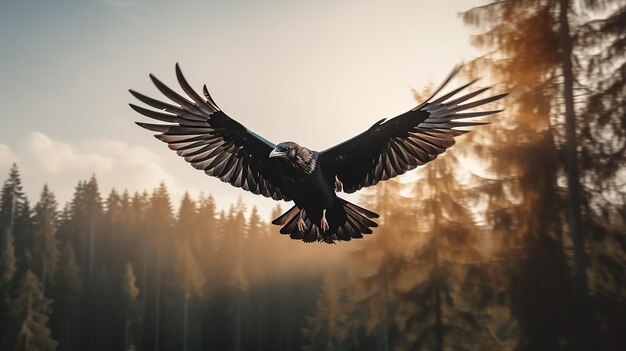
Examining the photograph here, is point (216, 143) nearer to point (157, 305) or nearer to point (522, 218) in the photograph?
point (522, 218)

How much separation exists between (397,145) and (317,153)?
1520mm

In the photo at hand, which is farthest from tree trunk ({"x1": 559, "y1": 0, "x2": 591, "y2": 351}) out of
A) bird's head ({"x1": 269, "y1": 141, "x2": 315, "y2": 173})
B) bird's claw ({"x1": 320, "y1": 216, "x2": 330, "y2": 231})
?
bird's head ({"x1": 269, "y1": 141, "x2": 315, "y2": 173})

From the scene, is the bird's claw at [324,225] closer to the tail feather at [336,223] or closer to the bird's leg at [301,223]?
the tail feather at [336,223]

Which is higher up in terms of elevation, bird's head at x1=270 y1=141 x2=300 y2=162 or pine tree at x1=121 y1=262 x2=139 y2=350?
bird's head at x1=270 y1=141 x2=300 y2=162

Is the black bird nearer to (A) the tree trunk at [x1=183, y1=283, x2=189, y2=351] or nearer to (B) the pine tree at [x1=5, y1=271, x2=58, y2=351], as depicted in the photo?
(B) the pine tree at [x1=5, y1=271, x2=58, y2=351]

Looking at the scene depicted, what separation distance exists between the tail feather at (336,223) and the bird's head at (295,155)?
1.01 meters

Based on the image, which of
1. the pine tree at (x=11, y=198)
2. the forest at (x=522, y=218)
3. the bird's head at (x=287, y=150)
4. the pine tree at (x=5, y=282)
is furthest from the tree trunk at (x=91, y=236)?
the bird's head at (x=287, y=150)

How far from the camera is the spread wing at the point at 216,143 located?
6977 mm

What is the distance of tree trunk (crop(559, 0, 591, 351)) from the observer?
10992 mm

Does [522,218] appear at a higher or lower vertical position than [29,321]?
higher

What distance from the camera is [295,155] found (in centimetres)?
569

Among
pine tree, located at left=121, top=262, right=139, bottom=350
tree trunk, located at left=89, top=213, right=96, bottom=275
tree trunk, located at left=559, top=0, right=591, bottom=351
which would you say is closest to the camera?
tree trunk, located at left=559, top=0, right=591, bottom=351

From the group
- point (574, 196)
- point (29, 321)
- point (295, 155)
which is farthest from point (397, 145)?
point (29, 321)

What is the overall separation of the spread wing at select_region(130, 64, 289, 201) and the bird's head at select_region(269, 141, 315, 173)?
884 millimetres
